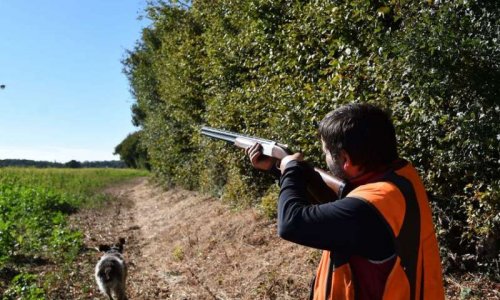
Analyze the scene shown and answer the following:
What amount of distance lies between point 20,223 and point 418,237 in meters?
14.1

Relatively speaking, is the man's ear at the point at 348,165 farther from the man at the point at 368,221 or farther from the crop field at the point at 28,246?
the crop field at the point at 28,246

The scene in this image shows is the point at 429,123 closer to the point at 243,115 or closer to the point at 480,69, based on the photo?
the point at 480,69

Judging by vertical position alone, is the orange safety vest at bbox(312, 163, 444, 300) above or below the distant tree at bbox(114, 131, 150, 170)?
below

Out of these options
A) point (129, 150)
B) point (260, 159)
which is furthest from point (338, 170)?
point (129, 150)

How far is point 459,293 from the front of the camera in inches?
Result: 212

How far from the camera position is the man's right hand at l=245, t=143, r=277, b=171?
325cm

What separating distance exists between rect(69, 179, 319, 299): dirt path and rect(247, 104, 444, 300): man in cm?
468

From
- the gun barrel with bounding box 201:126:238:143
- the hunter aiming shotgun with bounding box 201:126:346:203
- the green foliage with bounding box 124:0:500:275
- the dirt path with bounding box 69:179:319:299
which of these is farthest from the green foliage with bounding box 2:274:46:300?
the hunter aiming shotgun with bounding box 201:126:346:203

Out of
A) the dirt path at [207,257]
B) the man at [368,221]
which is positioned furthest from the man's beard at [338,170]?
the dirt path at [207,257]

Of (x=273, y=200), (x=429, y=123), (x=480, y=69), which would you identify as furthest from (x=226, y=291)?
(x=480, y=69)

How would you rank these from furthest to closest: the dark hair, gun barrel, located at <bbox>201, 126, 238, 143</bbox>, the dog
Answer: the dog
gun barrel, located at <bbox>201, 126, 238, 143</bbox>
the dark hair

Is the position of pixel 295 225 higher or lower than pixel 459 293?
higher

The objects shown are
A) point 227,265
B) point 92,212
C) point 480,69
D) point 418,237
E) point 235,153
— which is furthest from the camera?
point 92,212

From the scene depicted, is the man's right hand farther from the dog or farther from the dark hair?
the dog
